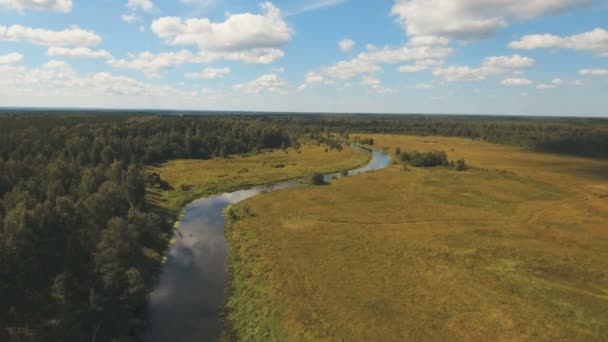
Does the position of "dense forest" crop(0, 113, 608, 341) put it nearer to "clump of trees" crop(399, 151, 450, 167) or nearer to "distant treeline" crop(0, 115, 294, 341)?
"distant treeline" crop(0, 115, 294, 341)

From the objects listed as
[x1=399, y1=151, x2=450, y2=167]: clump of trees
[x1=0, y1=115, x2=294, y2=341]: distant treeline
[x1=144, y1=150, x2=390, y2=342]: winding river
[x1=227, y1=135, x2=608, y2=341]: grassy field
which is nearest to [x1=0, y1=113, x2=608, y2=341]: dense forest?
[x1=0, y1=115, x2=294, y2=341]: distant treeline

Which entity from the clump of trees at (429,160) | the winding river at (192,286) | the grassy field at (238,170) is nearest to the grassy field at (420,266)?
the winding river at (192,286)

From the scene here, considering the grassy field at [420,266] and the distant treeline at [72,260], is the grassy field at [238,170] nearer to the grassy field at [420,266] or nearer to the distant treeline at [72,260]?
the grassy field at [420,266]

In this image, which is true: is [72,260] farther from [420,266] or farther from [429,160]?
[429,160]

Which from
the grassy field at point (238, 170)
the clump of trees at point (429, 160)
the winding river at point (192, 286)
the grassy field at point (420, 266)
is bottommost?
the winding river at point (192, 286)

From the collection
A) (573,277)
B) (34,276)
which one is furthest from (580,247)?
(34,276)

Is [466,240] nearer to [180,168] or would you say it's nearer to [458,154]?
[180,168]
